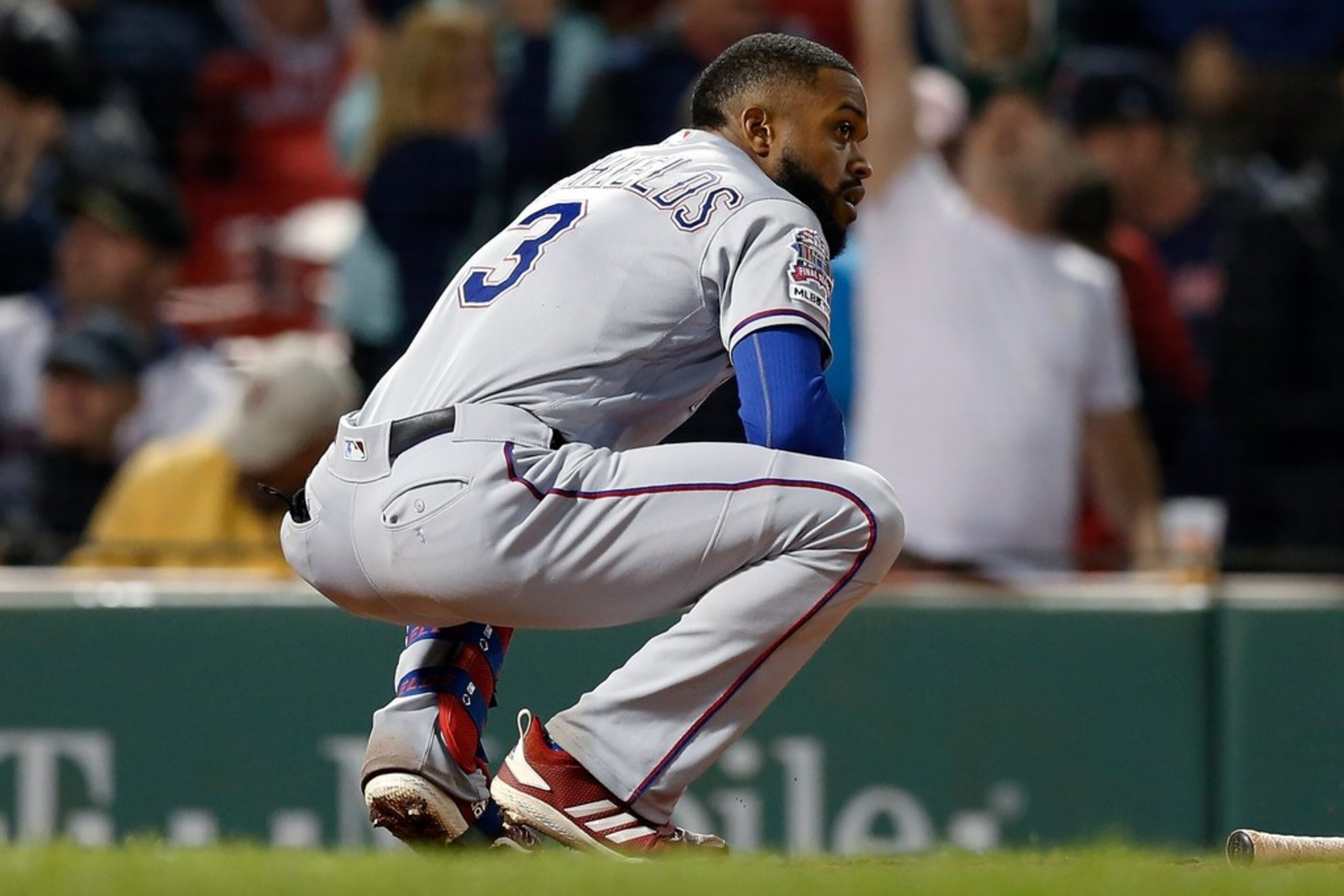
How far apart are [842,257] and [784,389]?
305cm

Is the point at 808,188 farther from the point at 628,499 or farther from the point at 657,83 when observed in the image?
the point at 657,83

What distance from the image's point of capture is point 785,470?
3.61m

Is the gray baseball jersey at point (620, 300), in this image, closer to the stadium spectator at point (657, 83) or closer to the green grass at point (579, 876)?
the green grass at point (579, 876)

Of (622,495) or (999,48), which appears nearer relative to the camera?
(622,495)

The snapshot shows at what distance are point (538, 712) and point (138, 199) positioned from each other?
2582 mm

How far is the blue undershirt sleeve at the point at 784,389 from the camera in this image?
3504 millimetres

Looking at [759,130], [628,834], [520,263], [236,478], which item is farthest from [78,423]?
[628,834]

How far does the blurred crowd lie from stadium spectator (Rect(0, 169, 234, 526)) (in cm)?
1

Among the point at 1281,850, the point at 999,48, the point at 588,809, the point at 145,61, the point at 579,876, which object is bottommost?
the point at 1281,850

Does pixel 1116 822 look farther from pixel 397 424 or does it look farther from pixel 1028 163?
pixel 397 424

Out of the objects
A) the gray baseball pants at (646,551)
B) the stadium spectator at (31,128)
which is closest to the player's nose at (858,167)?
the gray baseball pants at (646,551)

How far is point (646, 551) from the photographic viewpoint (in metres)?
3.64

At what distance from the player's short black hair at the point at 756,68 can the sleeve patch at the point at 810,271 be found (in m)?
0.34

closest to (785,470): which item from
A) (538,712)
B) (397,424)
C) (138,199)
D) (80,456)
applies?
(397,424)
